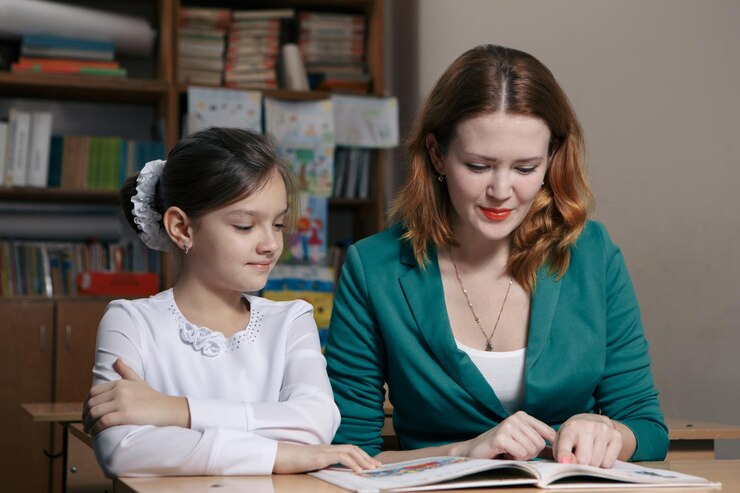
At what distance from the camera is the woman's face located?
5.23 ft

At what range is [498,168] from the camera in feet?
5.26

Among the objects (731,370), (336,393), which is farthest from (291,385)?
(731,370)

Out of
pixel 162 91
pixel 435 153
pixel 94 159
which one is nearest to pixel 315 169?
pixel 162 91

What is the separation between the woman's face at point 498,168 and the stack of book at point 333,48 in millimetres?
2799

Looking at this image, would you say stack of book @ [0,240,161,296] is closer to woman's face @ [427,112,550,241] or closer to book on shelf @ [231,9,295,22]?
book on shelf @ [231,9,295,22]

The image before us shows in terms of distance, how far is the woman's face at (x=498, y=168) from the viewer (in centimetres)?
159

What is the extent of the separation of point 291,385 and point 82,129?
322 cm

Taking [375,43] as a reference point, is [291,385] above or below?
below

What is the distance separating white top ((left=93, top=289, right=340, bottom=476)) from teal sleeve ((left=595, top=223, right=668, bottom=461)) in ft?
1.64

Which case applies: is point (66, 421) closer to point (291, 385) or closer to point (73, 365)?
point (291, 385)

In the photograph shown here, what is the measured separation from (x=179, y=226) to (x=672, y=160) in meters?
1.70

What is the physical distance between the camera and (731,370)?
2619 millimetres

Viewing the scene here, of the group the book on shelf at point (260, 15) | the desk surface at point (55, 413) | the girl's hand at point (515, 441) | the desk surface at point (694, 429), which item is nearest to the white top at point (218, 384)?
the girl's hand at point (515, 441)

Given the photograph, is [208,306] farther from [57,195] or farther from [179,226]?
[57,195]
